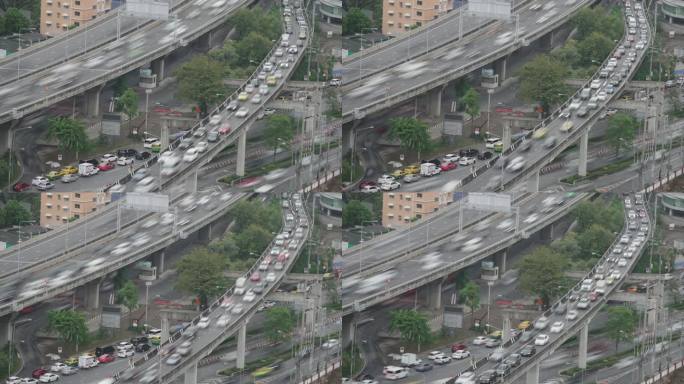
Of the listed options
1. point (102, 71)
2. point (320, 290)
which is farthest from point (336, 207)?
point (102, 71)

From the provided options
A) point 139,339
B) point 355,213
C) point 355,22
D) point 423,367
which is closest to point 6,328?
point 139,339

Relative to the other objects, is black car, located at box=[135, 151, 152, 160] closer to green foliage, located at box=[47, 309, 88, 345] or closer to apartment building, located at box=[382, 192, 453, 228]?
green foliage, located at box=[47, 309, 88, 345]

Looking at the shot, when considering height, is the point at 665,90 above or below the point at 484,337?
above

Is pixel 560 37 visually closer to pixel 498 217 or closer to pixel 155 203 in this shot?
pixel 498 217

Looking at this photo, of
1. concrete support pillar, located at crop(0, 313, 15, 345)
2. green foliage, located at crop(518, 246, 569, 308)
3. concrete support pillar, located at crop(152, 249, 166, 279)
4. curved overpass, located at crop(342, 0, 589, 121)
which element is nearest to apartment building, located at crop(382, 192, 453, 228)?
curved overpass, located at crop(342, 0, 589, 121)

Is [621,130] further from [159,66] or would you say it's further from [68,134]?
[68,134]

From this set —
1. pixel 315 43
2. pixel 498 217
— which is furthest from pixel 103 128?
pixel 498 217
